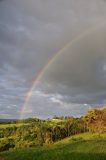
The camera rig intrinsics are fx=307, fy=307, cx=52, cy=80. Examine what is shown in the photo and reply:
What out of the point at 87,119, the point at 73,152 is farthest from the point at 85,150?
the point at 87,119

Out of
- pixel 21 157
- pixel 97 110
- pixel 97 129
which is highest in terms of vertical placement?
pixel 97 110

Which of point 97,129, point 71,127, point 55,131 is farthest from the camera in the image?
point 71,127

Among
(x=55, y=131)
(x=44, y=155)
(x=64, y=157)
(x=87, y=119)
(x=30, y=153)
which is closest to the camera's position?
(x=64, y=157)

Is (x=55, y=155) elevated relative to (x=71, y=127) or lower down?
lower down

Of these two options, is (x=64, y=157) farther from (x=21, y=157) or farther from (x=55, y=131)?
(x=55, y=131)

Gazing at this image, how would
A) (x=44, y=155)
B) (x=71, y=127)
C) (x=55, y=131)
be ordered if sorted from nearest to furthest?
(x=44, y=155), (x=55, y=131), (x=71, y=127)

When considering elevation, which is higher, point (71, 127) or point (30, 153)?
point (71, 127)

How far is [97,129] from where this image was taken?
74.4 metres

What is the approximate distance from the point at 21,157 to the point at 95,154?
543 cm

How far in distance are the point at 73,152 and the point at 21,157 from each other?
3.84 meters

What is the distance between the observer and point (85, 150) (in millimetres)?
23250

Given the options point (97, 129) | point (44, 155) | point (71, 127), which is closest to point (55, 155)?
point (44, 155)

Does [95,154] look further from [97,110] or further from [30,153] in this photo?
[97,110]

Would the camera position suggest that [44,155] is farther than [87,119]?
No
